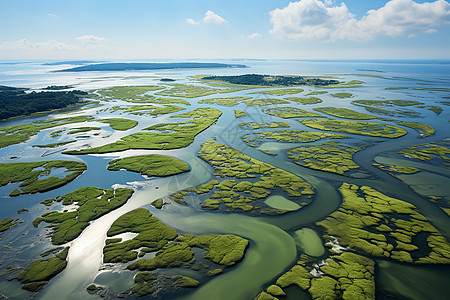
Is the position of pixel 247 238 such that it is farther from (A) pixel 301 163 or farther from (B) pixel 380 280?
(A) pixel 301 163

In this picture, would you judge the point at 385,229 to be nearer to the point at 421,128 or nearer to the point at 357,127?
the point at 357,127

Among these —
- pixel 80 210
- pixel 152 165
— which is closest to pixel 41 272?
pixel 80 210

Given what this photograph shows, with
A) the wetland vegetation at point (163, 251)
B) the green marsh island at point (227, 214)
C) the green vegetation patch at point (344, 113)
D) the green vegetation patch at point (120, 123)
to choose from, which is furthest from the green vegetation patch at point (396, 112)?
the green vegetation patch at point (120, 123)

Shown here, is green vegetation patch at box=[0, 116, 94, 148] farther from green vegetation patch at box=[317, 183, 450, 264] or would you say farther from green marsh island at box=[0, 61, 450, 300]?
green vegetation patch at box=[317, 183, 450, 264]

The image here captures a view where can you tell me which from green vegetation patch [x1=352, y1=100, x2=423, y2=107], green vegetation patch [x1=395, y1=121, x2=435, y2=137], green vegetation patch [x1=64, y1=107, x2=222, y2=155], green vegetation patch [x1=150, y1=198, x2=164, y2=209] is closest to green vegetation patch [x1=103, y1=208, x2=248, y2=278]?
green vegetation patch [x1=150, y1=198, x2=164, y2=209]

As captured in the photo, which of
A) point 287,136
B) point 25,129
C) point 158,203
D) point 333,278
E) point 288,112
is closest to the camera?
point 333,278

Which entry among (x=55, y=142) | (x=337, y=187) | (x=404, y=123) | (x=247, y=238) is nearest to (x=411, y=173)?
(x=337, y=187)

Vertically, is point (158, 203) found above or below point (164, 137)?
below
